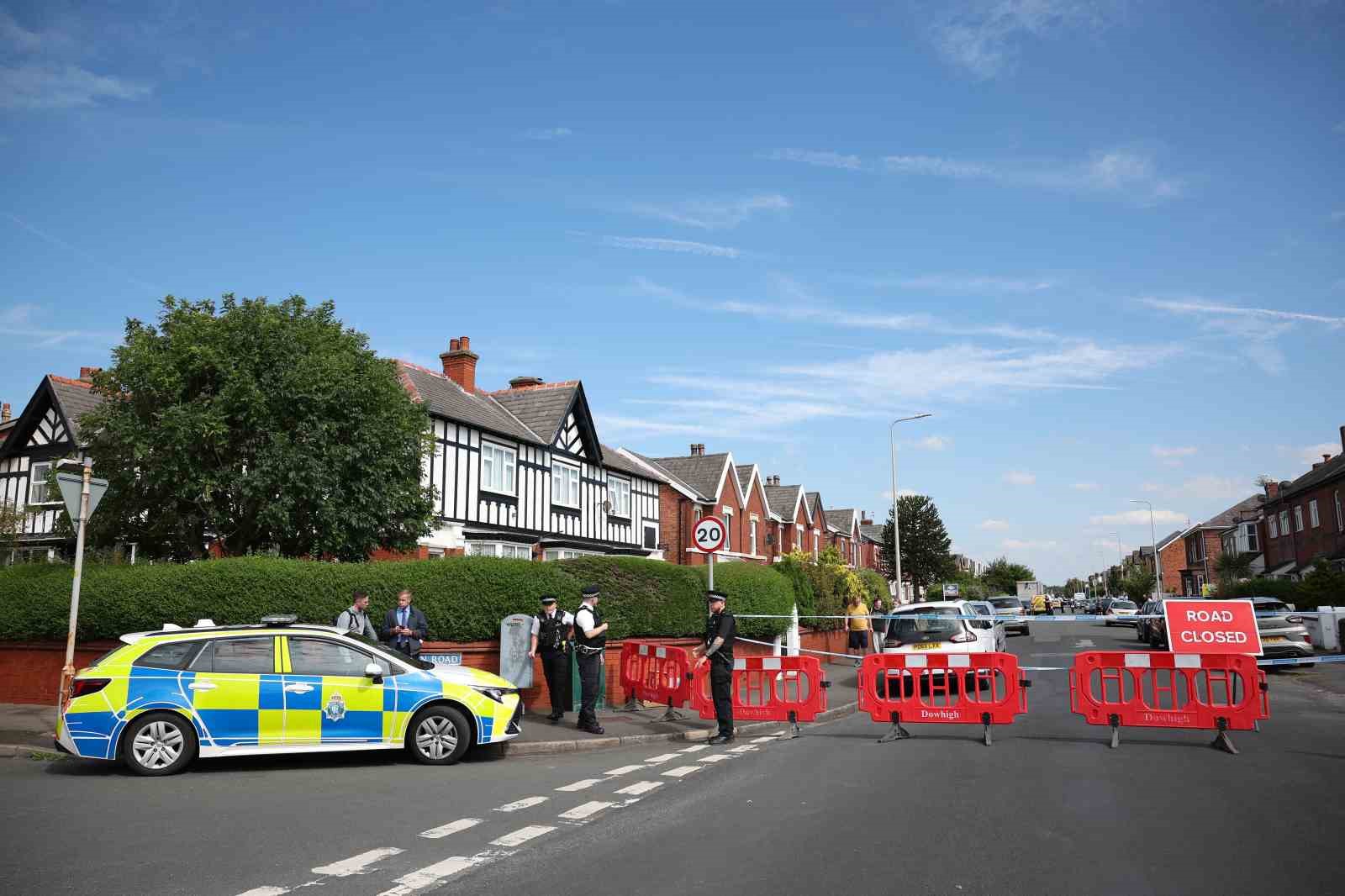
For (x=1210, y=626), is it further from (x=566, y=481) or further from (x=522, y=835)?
(x=566, y=481)

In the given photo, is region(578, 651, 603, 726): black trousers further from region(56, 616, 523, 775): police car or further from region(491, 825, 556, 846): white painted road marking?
region(491, 825, 556, 846): white painted road marking

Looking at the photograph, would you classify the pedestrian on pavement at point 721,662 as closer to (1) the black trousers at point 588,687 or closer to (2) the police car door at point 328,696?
(1) the black trousers at point 588,687

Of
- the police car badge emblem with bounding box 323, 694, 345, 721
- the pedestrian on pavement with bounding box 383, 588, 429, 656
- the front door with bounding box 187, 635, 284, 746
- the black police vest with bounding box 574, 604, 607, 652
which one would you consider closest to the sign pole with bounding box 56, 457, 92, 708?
the front door with bounding box 187, 635, 284, 746

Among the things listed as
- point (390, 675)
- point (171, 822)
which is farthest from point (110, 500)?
point (171, 822)

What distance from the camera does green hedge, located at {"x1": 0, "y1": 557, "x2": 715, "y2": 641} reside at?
46.8 feet

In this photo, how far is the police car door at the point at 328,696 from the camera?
10305 mm

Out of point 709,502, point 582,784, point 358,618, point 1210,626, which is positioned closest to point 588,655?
point 358,618

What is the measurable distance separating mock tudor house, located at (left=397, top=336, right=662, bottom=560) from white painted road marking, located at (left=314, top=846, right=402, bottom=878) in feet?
62.2

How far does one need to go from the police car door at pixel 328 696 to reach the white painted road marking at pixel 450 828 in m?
→ 3.20

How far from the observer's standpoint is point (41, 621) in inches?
591

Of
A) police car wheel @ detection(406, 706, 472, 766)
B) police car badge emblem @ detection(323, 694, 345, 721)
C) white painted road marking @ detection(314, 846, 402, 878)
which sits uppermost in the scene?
police car badge emblem @ detection(323, 694, 345, 721)

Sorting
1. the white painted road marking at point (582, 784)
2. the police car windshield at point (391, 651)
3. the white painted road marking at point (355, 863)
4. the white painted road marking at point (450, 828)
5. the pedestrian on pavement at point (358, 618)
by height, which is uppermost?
the pedestrian on pavement at point (358, 618)

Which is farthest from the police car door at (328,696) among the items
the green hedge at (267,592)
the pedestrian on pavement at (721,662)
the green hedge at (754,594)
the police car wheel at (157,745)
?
the green hedge at (754,594)

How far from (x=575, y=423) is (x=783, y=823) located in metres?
29.5
